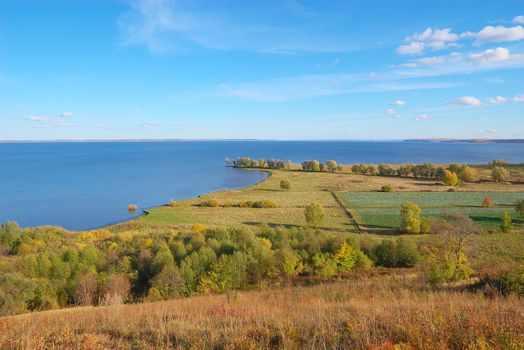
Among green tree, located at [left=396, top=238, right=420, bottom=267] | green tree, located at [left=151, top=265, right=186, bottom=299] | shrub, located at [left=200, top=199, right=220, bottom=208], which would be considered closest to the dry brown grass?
green tree, located at [left=151, top=265, right=186, bottom=299]

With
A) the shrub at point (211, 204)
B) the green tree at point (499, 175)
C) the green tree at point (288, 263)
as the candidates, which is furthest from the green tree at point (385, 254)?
the green tree at point (499, 175)

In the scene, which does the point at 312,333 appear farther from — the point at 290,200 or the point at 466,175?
the point at 466,175

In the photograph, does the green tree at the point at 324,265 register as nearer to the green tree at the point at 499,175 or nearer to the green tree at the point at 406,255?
the green tree at the point at 406,255

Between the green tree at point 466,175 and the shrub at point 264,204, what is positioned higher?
the green tree at point 466,175

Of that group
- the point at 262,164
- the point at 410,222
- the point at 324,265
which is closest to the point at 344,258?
the point at 324,265

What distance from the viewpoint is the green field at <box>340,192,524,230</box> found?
58625mm

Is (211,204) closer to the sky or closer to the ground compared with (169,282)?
closer to the ground

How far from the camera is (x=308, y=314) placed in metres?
8.17

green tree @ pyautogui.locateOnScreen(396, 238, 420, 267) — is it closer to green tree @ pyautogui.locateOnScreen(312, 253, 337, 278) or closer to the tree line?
green tree @ pyautogui.locateOnScreen(312, 253, 337, 278)

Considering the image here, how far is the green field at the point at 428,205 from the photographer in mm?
58625

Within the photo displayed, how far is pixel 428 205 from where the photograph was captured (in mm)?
71438

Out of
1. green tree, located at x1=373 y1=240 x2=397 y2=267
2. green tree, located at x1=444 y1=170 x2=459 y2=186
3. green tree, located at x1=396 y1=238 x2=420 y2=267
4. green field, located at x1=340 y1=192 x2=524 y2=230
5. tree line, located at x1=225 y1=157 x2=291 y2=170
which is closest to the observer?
green tree, located at x1=396 y1=238 x2=420 y2=267

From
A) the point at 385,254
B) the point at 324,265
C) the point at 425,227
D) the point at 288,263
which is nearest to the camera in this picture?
the point at 288,263

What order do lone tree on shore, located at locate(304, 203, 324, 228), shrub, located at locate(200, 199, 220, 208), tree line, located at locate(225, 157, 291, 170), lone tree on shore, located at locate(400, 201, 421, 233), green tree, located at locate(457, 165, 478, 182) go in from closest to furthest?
1. lone tree on shore, located at locate(400, 201, 421, 233)
2. lone tree on shore, located at locate(304, 203, 324, 228)
3. shrub, located at locate(200, 199, 220, 208)
4. green tree, located at locate(457, 165, 478, 182)
5. tree line, located at locate(225, 157, 291, 170)
